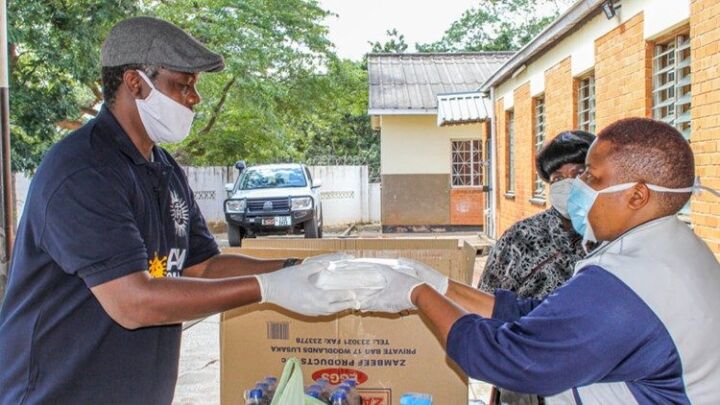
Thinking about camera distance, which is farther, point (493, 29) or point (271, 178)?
point (493, 29)

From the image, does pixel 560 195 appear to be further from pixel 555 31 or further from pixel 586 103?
pixel 555 31

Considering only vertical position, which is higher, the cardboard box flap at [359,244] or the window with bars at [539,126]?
the window with bars at [539,126]

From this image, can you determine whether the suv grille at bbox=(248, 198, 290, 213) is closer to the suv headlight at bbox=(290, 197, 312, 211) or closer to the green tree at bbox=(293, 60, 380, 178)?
the suv headlight at bbox=(290, 197, 312, 211)

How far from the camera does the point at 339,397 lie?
194 centimetres

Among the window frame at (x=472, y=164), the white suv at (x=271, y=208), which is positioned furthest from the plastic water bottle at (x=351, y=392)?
the window frame at (x=472, y=164)

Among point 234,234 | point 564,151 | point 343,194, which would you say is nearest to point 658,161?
point 564,151

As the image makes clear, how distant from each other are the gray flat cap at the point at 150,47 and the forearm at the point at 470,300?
1.00 meters

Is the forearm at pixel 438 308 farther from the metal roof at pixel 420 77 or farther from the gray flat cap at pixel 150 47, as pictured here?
the metal roof at pixel 420 77

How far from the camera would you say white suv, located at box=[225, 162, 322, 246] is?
45.5ft

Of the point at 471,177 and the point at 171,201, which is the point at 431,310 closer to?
the point at 171,201

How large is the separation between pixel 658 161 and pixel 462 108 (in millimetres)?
13960

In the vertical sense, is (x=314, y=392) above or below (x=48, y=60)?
below

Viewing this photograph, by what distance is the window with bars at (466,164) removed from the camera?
60.5 feet

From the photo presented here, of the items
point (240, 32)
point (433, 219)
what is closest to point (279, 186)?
point (240, 32)
